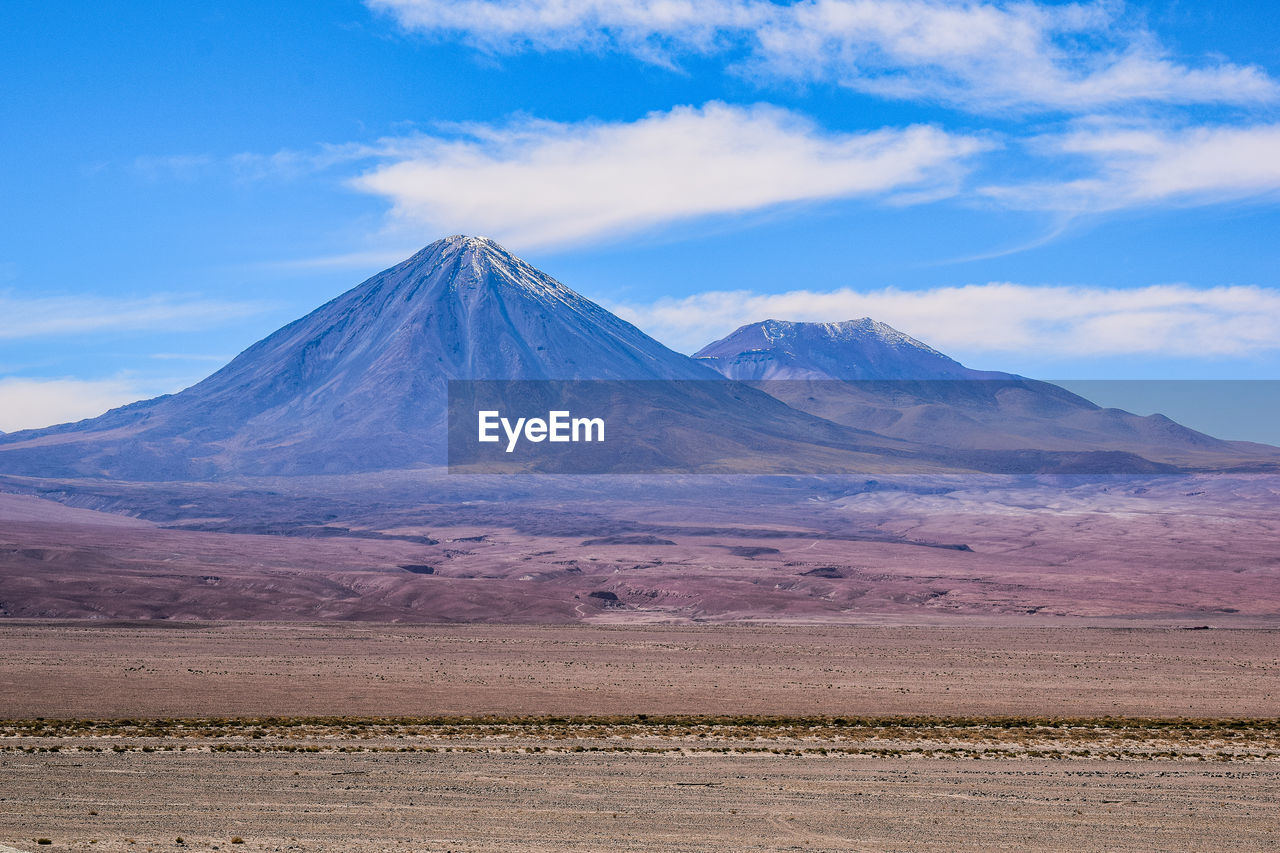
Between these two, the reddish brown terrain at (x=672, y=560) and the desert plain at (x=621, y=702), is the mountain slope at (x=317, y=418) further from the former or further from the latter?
the desert plain at (x=621, y=702)

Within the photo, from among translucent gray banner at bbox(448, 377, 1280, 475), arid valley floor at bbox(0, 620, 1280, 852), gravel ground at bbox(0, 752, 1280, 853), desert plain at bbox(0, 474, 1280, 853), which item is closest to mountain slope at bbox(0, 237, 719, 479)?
translucent gray banner at bbox(448, 377, 1280, 475)

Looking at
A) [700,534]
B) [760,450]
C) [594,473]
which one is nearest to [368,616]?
[700,534]

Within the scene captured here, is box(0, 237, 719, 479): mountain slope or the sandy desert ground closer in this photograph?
the sandy desert ground

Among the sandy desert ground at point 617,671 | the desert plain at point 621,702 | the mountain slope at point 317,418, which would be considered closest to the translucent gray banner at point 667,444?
the mountain slope at point 317,418

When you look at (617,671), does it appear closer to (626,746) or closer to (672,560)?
(626,746)

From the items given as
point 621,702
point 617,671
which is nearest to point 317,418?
point 617,671

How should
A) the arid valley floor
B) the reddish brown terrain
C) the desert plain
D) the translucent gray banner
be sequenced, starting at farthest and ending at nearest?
the translucent gray banner, the reddish brown terrain, the desert plain, the arid valley floor

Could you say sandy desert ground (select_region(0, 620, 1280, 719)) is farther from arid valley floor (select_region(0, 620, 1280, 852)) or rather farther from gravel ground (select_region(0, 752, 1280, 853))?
gravel ground (select_region(0, 752, 1280, 853))

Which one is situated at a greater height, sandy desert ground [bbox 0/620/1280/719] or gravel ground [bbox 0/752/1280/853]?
gravel ground [bbox 0/752/1280/853]

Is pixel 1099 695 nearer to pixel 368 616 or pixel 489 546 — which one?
pixel 368 616

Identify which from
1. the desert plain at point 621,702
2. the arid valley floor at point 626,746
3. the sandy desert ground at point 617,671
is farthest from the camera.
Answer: the sandy desert ground at point 617,671

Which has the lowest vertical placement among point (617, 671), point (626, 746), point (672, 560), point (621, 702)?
point (672, 560)

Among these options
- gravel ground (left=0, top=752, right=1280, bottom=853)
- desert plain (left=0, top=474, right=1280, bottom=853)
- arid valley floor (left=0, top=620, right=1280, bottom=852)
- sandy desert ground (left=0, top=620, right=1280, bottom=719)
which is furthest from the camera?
sandy desert ground (left=0, top=620, right=1280, bottom=719)
